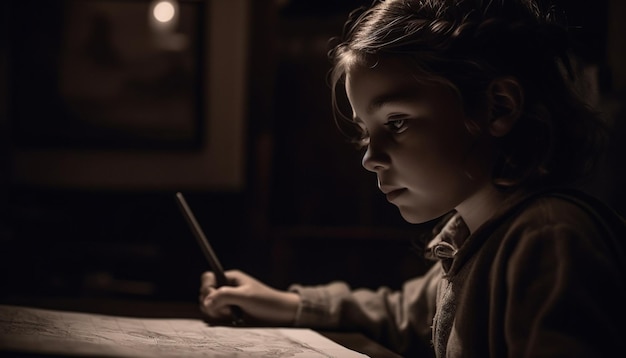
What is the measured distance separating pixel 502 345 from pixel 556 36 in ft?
0.89

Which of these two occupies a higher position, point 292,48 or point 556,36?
point 292,48

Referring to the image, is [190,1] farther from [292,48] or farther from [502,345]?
[502,345]

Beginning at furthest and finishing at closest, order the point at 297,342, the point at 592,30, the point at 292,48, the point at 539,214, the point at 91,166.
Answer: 1. the point at 91,166
2. the point at 292,48
3. the point at 592,30
4. the point at 297,342
5. the point at 539,214

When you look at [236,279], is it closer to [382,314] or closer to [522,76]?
[382,314]

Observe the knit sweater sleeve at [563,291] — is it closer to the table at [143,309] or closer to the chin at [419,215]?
the chin at [419,215]

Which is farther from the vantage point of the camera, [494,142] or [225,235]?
[225,235]

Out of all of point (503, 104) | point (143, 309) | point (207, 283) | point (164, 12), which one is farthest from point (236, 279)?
point (164, 12)

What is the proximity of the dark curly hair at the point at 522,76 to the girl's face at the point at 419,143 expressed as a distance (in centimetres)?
1

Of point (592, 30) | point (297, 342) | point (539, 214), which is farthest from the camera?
point (592, 30)

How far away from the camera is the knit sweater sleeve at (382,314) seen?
0.86 meters

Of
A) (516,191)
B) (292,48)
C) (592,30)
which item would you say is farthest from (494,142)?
(292,48)

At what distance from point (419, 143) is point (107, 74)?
2009mm

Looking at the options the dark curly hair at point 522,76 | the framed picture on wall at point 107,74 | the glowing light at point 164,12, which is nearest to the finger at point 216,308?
the dark curly hair at point 522,76

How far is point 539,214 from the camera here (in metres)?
0.50
